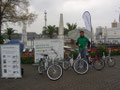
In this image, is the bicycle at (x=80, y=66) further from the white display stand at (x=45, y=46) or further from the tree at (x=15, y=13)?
the tree at (x=15, y=13)

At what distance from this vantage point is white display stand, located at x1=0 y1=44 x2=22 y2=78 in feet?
21.2

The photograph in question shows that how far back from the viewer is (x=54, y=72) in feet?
19.7

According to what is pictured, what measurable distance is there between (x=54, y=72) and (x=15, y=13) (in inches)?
654

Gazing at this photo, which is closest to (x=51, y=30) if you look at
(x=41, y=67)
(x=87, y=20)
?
(x=87, y=20)

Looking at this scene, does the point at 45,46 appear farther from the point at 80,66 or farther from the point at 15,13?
the point at 15,13

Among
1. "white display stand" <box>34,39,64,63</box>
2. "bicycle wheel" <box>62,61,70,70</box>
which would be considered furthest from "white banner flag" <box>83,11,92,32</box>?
"bicycle wheel" <box>62,61,70,70</box>

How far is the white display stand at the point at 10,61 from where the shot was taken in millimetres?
6465

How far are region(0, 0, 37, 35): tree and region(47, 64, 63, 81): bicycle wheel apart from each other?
15.9 m

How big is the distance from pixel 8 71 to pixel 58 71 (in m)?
2.07

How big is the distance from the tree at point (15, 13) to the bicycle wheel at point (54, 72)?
1589 centimetres

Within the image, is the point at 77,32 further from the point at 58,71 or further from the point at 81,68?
the point at 58,71

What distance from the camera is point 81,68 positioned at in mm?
6957

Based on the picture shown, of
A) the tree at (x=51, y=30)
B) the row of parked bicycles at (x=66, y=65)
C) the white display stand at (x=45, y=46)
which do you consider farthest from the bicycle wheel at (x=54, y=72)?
the tree at (x=51, y=30)

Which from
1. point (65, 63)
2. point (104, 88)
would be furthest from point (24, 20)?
point (104, 88)
